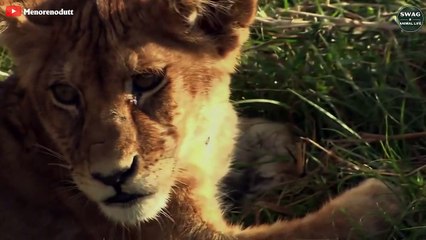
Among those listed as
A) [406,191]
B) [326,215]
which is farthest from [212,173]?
[406,191]

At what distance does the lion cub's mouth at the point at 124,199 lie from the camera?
8.77 feet

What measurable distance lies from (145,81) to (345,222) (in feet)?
2.28

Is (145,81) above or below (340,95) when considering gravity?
above

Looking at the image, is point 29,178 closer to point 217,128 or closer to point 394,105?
point 217,128

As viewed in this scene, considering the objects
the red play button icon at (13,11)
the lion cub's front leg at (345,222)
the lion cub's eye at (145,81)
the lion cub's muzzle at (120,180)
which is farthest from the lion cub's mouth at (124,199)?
the red play button icon at (13,11)

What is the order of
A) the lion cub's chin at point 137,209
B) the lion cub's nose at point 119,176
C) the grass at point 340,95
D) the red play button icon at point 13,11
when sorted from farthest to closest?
the grass at point 340,95, the red play button icon at point 13,11, the lion cub's chin at point 137,209, the lion cub's nose at point 119,176

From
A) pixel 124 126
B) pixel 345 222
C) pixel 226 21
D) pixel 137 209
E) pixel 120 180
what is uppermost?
pixel 226 21

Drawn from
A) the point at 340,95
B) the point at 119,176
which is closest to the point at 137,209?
the point at 119,176

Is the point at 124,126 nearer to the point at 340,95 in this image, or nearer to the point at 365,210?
the point at 365,210

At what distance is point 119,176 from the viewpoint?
260 centimetres

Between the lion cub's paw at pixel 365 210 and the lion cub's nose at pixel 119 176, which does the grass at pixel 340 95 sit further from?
the lion cub's nose at pixel 119 176

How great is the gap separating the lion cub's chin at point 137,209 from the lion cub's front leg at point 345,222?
0.32 metres

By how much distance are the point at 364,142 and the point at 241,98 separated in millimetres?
559

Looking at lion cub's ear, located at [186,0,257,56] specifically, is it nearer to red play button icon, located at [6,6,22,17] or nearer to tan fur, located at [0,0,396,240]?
tan fur, located at [0,0,396,240]
